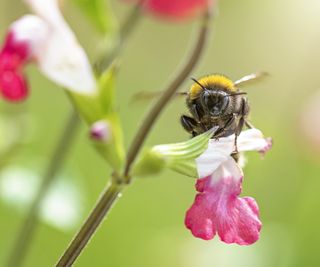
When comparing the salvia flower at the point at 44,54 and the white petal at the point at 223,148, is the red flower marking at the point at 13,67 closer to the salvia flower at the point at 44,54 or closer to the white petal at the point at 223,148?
the salvia flower at the point at 44,54

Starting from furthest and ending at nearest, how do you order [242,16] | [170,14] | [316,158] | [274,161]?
[242,16] → [274,161] → [316,158] → [170,14]

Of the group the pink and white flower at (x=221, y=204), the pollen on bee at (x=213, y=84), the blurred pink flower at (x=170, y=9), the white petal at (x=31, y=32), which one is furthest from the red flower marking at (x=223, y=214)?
the blurred pink flower at (x=170, y=9)

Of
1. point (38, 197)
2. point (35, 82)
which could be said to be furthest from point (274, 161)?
point (35, 82)

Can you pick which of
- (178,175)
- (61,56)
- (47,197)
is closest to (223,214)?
(61,56)

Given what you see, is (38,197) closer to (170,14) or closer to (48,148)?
(170,14)

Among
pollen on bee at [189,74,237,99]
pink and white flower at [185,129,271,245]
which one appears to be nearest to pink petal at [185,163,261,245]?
pink and white flower at [185,129,271,245]

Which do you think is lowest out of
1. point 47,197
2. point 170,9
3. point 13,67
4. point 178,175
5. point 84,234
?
point 178,175

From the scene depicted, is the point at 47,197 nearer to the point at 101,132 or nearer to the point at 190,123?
the point at 190,123
